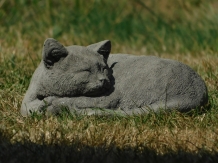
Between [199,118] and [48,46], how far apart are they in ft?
4.40

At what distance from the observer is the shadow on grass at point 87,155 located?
4.02 meters

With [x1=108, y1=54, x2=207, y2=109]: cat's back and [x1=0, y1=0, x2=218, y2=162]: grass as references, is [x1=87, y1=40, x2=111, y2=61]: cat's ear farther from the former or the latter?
[x1=0, y1=0, x2=218, y2=162]: grass

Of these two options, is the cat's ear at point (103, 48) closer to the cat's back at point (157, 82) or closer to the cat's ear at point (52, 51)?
the cat's back at point (157, 82)

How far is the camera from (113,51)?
757cm

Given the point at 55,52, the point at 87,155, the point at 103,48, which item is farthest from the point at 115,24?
the point at 87,155

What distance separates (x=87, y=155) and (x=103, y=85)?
796 mm

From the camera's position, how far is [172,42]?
7895mm

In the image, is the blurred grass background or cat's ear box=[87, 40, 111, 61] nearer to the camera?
cat's ear box=[87, 40, 111, 61]

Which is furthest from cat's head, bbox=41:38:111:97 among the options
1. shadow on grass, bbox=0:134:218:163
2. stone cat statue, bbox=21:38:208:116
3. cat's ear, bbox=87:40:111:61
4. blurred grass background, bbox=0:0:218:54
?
blurred grass background, bbox=0:0:218:54

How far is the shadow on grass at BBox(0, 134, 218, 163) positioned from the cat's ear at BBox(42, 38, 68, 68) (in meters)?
0.79

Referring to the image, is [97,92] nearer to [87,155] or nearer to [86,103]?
[86,103]

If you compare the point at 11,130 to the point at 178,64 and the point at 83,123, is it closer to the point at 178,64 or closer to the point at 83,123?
the point at 83,123

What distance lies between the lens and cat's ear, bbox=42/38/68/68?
4676mm

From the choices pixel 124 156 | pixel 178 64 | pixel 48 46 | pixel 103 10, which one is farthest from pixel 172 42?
pixel 124 156
